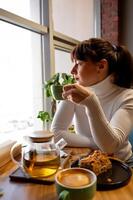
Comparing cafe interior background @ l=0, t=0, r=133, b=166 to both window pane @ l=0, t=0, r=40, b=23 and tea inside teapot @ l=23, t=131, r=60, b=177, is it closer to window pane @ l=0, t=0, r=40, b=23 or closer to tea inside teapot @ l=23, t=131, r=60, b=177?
window pane @ l=0, t=0, r=40, b=23

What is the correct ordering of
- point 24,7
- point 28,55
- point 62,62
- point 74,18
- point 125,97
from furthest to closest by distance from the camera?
point 74,18 < point 62,62 < point 28,55 < point 24,7 < point 125,97

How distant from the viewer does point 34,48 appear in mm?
2125

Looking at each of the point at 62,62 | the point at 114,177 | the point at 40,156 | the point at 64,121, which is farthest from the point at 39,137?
the point at 62,62

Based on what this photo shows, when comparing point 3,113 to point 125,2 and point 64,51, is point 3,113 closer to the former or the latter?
point 64,51

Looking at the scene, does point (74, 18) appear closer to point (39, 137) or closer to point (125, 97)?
point (125, 97)

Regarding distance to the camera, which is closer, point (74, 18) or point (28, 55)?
point (28, 55)

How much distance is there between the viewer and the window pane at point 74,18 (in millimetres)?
2460

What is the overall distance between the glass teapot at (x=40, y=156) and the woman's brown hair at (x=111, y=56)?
0.59 m

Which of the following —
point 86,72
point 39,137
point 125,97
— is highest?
point 86,72

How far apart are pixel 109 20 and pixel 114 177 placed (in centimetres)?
309

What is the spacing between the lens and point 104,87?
1.34 m

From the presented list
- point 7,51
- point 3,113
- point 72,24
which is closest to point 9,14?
point 7,51

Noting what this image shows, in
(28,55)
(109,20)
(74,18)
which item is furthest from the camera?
(109,20)

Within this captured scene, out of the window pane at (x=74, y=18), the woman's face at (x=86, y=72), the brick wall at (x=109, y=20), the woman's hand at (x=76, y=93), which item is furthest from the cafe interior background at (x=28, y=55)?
the brick wall at (x=109, y=20)
